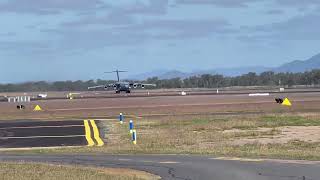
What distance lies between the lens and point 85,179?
58.1 ft

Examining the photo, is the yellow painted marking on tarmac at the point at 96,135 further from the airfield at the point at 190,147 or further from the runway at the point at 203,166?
the runway at the point at 203,166

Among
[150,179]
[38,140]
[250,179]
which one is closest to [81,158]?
[150,179]

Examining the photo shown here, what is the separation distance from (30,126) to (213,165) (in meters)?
29.2

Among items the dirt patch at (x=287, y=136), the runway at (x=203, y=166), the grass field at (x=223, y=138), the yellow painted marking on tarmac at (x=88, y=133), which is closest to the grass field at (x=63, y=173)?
the runway at (x=203, y=166)

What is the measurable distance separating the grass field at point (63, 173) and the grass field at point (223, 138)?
21.7ft

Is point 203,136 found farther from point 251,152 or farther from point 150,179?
point 150,179

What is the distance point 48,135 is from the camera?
40438mm

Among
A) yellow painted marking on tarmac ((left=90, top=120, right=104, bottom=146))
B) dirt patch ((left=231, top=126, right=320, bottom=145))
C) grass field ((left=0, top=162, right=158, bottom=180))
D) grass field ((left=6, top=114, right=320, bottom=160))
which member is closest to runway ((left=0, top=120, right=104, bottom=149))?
yellow painted marking on tarmac ((left=90, top=120, right=104, bottom=146))

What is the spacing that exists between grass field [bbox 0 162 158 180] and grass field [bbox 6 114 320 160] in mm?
6618

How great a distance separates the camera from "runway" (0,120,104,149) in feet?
116

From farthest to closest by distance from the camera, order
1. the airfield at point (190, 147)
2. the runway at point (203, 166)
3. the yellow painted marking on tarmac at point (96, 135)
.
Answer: the yellow painted marking on tarmac at point (96, 135) → the airfield at point (190, 147) → the runway at point (203, 166)

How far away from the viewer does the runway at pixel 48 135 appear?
116ft

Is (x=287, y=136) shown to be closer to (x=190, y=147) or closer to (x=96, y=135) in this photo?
(x=190, y=147)

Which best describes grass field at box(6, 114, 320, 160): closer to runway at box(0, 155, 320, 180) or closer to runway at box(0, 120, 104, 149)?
runway at box(0, 120, 104, 149)
